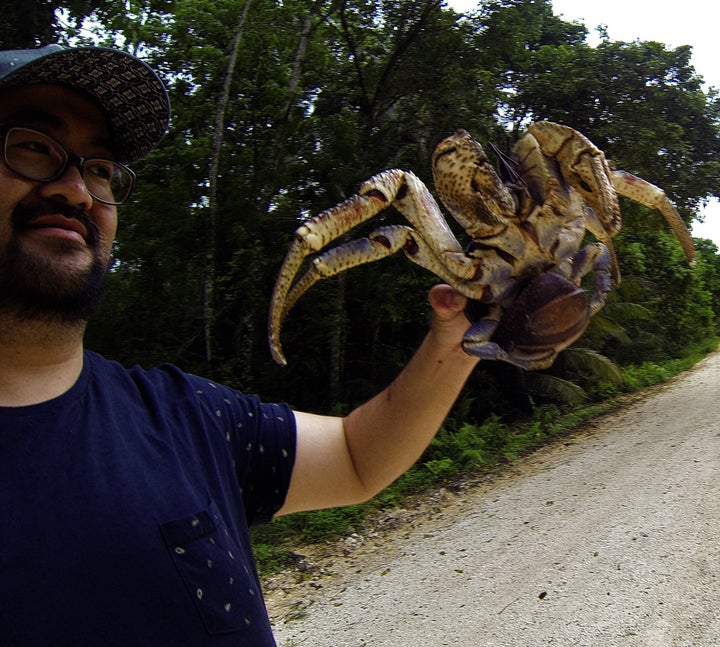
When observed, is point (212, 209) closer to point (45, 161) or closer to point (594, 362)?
point (594, 362)

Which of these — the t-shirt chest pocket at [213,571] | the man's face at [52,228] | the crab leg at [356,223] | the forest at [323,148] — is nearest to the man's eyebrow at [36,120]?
the man's face at [52,228]

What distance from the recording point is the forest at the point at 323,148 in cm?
717

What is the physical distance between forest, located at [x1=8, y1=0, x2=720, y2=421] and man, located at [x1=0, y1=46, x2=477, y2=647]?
4.96m

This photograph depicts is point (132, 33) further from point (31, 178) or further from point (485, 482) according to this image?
point (31, 178)

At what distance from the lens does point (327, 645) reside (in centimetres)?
337

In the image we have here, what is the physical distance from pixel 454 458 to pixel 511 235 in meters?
5.32

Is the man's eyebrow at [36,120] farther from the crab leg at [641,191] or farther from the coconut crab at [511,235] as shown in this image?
the crab leg at [641,191]

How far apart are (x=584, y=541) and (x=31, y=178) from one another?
166 inches

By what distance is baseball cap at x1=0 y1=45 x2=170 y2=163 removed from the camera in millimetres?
1117

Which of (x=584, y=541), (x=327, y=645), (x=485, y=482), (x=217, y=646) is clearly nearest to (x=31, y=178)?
(x=217, y=646)

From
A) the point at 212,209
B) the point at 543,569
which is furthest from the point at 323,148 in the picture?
the point at 543,569

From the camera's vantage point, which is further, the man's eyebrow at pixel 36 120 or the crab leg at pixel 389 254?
the crab leg at pixel 389 254

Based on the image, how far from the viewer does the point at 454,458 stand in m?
6.47

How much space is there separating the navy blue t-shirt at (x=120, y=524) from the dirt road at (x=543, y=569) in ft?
8.58
